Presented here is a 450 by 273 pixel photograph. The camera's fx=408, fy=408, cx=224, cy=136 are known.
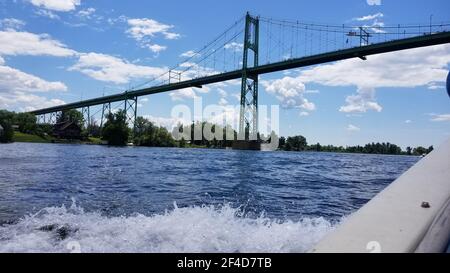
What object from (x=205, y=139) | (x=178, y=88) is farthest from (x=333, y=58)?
(x=205, y=139)

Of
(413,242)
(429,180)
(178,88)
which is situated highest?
(178,88)

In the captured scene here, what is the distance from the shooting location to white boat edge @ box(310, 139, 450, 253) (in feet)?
3.56

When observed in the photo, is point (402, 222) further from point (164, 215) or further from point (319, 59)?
point (319, 59)

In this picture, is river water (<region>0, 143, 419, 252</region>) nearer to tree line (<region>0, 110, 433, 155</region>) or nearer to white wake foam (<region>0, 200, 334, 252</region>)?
white wake foam (<region>0, 200, 334, 252</region>)

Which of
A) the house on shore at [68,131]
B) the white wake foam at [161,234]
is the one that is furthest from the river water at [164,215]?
the house on shore at [68,131]

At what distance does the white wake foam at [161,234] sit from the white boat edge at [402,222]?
1867 millimetres

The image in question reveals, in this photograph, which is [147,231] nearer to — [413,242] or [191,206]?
[191,206]

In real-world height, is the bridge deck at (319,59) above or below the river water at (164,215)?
above

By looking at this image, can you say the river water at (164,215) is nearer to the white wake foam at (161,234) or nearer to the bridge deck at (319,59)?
the white wake foam at (161,234)

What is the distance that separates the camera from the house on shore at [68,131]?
65.4 m

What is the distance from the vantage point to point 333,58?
37.4m

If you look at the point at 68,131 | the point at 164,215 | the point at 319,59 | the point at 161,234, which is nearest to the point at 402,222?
the point at 161,234
